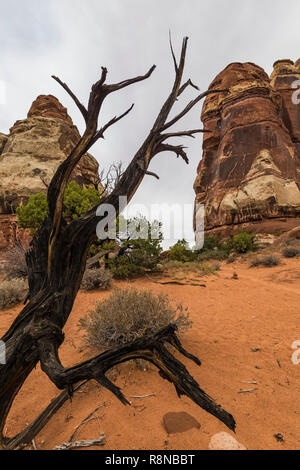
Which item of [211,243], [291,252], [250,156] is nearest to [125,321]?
[291,252]

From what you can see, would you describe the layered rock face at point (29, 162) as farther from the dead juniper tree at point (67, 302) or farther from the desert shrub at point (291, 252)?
the dead juniper tree at point (67, 302)

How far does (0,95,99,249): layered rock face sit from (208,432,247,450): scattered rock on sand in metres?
16.9

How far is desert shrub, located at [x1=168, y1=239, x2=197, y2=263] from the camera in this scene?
41.6ft

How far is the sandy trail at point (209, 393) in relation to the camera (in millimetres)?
1668

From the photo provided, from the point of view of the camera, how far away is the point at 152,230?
10.8 metres

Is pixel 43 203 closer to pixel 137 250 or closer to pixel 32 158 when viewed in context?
pixel 137 250

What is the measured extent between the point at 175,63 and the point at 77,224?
1.72 metres

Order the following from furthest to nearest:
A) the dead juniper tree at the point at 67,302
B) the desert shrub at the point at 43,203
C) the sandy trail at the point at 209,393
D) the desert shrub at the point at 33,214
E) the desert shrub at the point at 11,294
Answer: the desert shrub at the point at 33,214 → the desert shrub at the point at 43,203 → the desert shrub at the point at 11,294 → the sandy trail at the point at 209,393 → the dead juniper tree at the point at 67,302

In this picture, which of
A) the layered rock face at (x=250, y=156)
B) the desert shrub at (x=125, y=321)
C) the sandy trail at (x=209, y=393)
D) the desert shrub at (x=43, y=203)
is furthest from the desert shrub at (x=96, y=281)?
the layered rock face at (x=250, y=156)

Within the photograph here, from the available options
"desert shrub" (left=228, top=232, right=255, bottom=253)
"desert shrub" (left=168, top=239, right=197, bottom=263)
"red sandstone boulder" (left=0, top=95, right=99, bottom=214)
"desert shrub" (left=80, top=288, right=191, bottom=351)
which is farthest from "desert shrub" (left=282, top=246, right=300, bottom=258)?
"red sandstone boulder" (left=0, top=95, right=99, bottom=214)

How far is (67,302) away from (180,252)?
11384mm

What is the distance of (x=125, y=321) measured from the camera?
2.95 m

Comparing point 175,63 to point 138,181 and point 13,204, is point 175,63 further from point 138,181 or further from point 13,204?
point 13,204

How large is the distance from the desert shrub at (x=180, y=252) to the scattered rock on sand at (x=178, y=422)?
10780 mm
